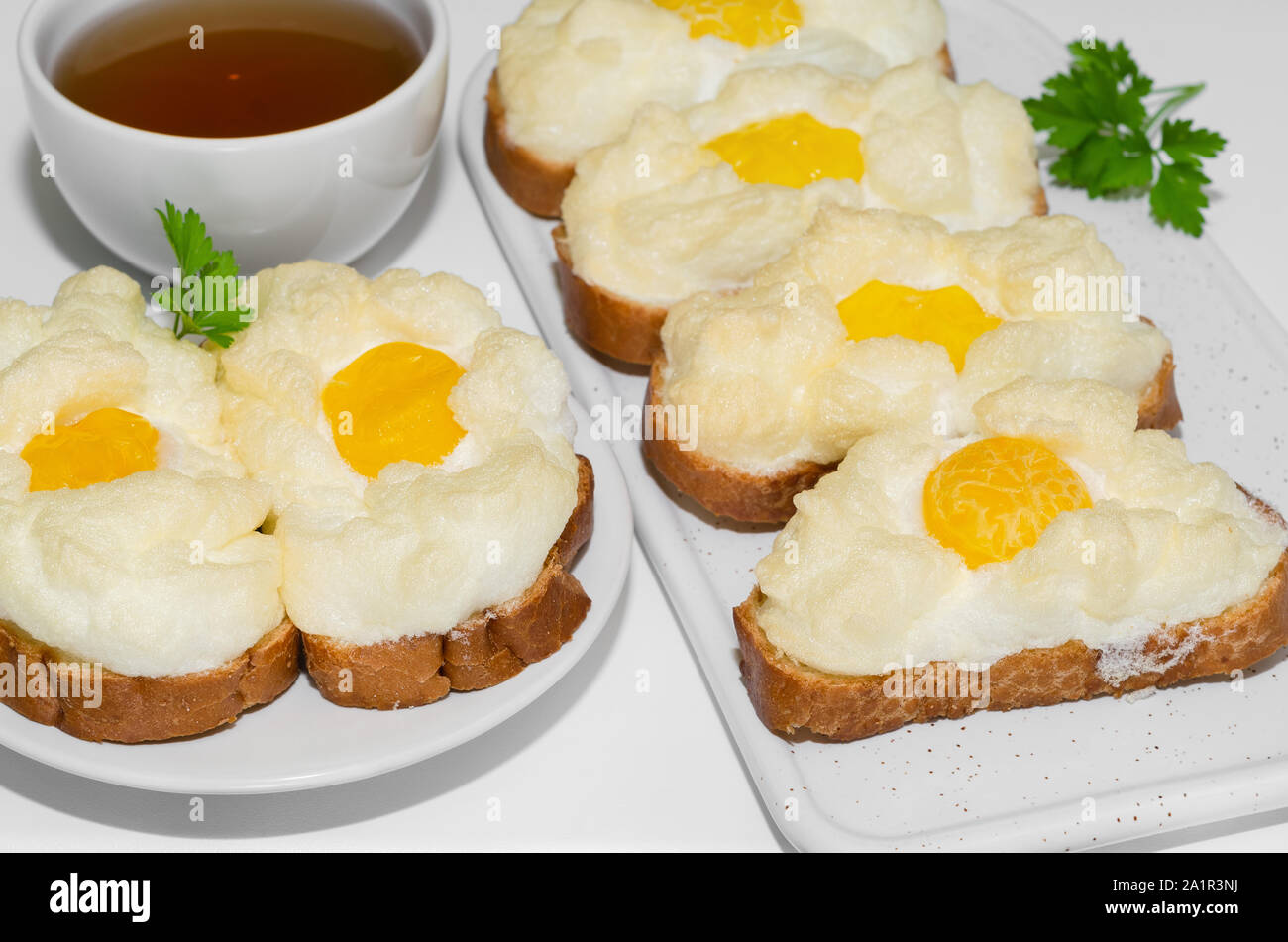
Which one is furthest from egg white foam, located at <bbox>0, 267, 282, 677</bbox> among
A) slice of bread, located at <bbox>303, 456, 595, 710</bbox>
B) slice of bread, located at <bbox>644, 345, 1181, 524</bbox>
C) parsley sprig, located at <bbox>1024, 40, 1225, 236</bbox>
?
parsley sprig, located at <bbox>1024, 40, 1225, 236</bbox>

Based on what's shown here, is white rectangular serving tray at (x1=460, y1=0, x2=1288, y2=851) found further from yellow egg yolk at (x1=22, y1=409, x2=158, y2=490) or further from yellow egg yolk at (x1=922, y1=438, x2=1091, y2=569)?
yellow egg yolk at (x1=22, y1=409, x2=158, y2=490)

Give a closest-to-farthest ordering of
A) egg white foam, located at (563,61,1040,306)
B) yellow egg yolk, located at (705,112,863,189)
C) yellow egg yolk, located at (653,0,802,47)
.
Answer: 1. egg white foam, located at (563,61,1040,306)
2. yellow egg yolk, located at (705,112,863,189)
3. yellow egg yolk, located at (653,0,802,47)

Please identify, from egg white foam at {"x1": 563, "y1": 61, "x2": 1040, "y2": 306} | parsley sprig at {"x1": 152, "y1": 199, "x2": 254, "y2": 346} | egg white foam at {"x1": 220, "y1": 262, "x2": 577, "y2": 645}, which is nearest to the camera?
egg white foam at {"x1": 220, "y1": 262, "x2": 577, "y2": 645}

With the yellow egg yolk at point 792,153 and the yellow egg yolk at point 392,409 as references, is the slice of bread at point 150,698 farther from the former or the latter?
the yellow egg yolk at point 792,153

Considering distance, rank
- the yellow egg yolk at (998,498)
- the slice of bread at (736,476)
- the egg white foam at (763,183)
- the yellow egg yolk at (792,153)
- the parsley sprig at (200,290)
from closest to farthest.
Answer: the yellow egg yolk at (998,498), the parsley sprig at (200,290), the slice of bread at (736,476), the egg white foam at (763,183), the yellow egg yolk at (792,153)

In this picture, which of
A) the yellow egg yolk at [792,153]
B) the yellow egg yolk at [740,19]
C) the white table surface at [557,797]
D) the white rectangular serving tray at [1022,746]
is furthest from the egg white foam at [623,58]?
the white table surface at [557,797]

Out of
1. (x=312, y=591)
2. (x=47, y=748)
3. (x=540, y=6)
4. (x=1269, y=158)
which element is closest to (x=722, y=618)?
(x=312, y=591)
